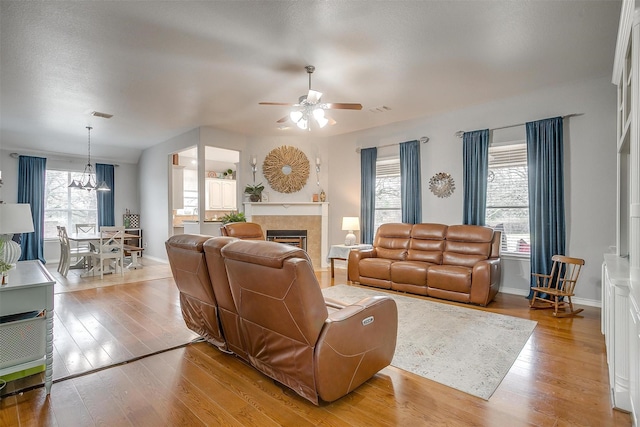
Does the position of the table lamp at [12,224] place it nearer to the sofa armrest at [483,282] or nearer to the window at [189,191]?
the sofa armrest at [483,282]

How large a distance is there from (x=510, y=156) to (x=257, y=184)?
470 cm

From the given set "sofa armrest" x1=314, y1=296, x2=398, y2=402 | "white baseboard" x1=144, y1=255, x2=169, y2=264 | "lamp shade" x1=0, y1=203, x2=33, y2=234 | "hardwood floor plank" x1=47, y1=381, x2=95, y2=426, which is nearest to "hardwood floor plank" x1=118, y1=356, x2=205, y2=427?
"hardwood floor plank" x1=47, y1=381, x2=95, y2=426

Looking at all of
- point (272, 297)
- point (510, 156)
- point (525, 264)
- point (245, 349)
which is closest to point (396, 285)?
point (525, 264)

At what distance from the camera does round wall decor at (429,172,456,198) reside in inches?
212

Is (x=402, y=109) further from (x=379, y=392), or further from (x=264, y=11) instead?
(x=379, y=392)

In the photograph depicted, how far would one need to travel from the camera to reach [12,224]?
95.3 inches

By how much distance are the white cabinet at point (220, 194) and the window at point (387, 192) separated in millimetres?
4357

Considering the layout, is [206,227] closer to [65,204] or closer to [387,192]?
[387,192]

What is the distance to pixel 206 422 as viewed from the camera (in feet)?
6.08

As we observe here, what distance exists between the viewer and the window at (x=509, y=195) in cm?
479

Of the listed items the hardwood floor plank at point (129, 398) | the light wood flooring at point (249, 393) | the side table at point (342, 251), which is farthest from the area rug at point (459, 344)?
the hardwood floor plank at point (129, 398)

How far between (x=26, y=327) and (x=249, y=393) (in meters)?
1.50

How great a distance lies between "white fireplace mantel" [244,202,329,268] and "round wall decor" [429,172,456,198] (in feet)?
7.52

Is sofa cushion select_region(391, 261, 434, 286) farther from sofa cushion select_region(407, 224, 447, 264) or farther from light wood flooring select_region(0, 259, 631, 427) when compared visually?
light wood flooring select_region(0, 259, 631, 427)
